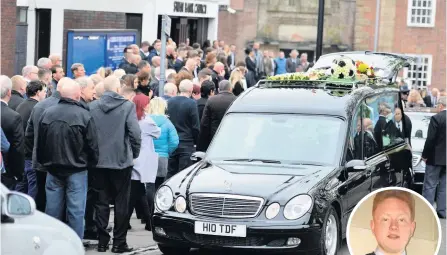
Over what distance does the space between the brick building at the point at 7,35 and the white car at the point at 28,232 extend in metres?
14.3

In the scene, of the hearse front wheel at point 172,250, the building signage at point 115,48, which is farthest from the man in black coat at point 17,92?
the building signage at point 115,48

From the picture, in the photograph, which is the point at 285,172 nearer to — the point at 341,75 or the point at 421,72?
the point at 341,75

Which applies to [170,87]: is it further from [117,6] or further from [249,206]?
[117,6]

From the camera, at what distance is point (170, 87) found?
15156 mm

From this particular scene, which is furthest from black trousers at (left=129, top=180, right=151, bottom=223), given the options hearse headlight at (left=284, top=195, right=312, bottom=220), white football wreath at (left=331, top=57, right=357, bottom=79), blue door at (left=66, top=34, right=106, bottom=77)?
blue door at (left=66, top=34, right=106, bottom=77)

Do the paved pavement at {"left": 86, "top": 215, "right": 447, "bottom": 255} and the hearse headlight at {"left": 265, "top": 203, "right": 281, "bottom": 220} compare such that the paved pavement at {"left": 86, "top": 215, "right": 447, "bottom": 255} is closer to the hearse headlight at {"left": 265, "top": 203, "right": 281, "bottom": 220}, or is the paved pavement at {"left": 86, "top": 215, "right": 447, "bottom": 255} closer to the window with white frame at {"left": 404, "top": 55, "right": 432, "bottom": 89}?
the hearse headlight at {"left": 265, "top": 203, "right": 281, "bottom": 220}

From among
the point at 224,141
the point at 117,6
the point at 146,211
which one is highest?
the point at 117,6

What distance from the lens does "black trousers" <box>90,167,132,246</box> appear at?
1167cm

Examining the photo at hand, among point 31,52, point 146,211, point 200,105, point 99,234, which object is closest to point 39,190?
point 99,234

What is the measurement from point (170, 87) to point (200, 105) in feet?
4.35

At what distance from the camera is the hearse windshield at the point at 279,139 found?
1234 cm

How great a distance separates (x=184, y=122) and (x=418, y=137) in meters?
6.83

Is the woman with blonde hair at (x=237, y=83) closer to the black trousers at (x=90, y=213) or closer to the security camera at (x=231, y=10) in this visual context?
the black trousers at (x=90, y=213)

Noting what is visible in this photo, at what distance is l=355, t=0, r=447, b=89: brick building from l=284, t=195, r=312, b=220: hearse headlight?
4707cm
